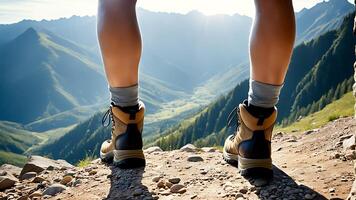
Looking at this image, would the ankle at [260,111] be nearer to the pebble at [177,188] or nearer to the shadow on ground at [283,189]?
the shadow on ground at [283,189]

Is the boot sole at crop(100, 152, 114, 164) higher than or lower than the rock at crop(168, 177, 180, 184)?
lower

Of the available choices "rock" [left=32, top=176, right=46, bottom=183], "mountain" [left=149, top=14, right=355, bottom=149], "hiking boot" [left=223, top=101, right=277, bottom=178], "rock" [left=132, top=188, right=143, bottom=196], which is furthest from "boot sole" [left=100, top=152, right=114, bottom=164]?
"mountain" [left=149, top=14, right=355, bottom=149]

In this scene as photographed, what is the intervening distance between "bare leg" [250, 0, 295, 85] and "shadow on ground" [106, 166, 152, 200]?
1472 mm

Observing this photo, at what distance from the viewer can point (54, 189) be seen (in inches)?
160

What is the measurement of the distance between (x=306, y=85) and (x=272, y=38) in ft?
550

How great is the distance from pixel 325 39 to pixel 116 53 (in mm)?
182447

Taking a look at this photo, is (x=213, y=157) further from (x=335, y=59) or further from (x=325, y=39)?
(x=325, y=39)

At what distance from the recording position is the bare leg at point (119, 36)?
11.9 ft

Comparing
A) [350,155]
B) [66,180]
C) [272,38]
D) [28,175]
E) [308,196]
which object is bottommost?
[28,175]

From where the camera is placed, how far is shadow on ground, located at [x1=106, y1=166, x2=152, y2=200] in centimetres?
350

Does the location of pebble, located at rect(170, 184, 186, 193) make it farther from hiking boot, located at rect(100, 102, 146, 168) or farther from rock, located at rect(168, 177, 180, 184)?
hiking boot, located at rect(100, 102, 146, 168)

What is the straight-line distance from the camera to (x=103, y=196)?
3.56 metres

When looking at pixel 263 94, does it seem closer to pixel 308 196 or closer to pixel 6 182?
pixel 308 196

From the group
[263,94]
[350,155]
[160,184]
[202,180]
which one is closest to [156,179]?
[160,184]
